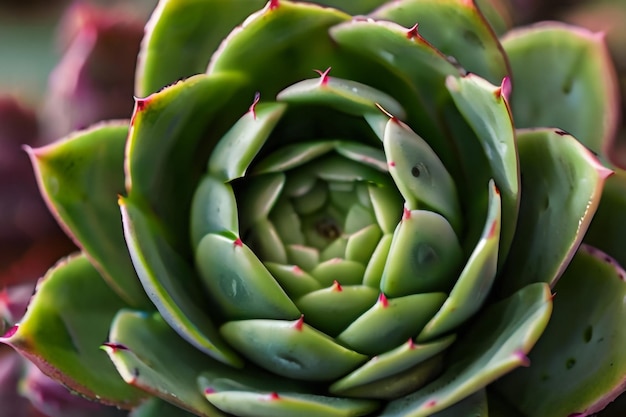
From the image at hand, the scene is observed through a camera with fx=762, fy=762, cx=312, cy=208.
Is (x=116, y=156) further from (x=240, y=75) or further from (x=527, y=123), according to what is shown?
(x=527, y=123)

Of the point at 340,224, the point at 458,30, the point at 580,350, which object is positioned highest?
the point at 458,30

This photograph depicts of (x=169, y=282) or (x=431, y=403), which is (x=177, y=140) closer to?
(x=169, y=282)

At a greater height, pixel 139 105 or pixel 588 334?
pixel 139 105

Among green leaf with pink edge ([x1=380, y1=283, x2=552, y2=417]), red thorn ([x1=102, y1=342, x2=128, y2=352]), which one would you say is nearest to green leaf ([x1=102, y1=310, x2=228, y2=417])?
red thorn ([x1=102, y1=342, x2=128, y2=352])

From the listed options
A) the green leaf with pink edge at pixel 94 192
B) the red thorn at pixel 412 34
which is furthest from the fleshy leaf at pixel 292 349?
the red thorn at pixel 412 34

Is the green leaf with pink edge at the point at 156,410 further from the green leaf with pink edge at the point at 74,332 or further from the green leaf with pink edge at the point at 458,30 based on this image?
the green leaf with pink edge at the point at 458,30

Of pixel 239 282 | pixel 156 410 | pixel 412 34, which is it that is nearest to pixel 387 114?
pixel 412 34

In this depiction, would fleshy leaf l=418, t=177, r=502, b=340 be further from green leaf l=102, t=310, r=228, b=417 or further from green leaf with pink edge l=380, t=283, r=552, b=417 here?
green leaf l=102, t=310, r=228, b=417

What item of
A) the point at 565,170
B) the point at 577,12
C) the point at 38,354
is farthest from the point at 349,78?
the point at 577,12
